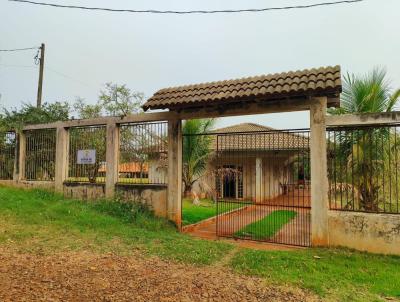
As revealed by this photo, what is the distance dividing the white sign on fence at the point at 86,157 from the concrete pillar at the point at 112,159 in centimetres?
91

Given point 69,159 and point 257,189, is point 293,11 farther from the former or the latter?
point 257,189

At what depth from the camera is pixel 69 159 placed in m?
10.5

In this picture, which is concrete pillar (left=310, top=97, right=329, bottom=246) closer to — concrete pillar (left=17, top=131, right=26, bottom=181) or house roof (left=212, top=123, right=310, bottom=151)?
house roof (left=212, top=123, right=310, bottom=151)

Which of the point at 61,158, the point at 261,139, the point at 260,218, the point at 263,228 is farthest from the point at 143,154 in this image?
the point at 261,139

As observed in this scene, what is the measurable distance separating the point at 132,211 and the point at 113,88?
12171 millimetres

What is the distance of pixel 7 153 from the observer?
12.2m

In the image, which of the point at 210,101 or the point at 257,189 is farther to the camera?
the point at 257,189

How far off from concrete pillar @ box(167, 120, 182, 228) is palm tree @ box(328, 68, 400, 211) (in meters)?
3.83

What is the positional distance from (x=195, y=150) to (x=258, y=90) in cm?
790

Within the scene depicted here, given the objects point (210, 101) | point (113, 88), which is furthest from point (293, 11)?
point (113, 88)

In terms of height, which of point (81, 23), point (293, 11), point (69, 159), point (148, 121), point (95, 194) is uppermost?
point (81, 23)

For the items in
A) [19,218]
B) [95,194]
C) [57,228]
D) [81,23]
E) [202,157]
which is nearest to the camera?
[57,228]

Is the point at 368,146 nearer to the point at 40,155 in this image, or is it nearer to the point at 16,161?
the point at 40,155

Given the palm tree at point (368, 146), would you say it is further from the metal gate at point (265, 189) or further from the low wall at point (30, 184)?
the low wall at point (30, 184)
